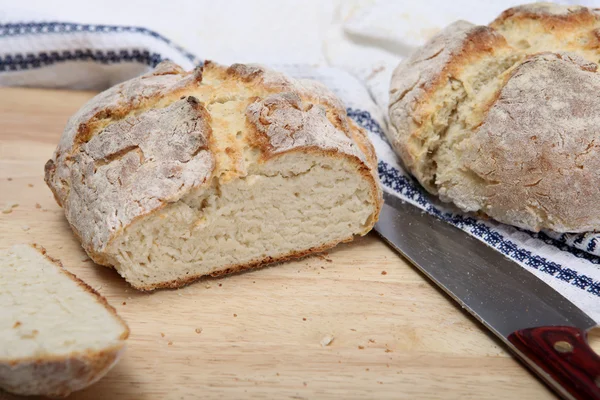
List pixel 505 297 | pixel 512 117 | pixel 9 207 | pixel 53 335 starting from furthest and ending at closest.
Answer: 1. pixel 9 207
2. pixel 512 117
3. pixel 505 297
4. pixel 53 335

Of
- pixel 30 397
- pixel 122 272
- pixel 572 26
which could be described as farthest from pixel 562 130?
pixel 30 397

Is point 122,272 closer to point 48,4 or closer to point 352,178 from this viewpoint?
point 352,178

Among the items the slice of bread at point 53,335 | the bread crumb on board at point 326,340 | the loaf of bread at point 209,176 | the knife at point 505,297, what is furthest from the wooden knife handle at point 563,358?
the slice of bread at point 53,335

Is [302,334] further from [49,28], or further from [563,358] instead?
[49,28]

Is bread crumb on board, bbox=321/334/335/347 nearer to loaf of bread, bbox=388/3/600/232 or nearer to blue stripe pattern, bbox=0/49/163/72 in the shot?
loaf of bread, bbox=388/3/600/232

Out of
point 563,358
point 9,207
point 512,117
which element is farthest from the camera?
point 9,207

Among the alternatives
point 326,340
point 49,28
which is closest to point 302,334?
point 326,340

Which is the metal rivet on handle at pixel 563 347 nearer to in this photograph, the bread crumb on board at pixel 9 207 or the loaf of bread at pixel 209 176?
the loaf of bread at pixel 209 176

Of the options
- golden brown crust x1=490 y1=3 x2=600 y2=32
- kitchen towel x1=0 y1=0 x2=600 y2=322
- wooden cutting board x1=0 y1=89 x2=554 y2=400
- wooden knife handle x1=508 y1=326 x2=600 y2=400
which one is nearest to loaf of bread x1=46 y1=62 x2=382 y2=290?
wooden cutting board x1=0 y1=89 x2=554 y2=400
